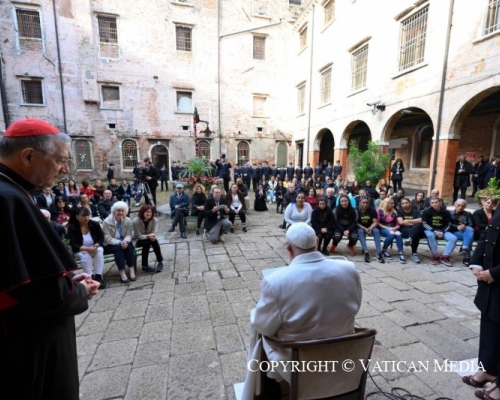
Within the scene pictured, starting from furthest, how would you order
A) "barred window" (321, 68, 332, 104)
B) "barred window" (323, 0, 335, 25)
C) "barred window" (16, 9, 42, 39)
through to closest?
"barred window" (16, 9, 42, 39) → "barred window" (321, 68, 332, 104) → "barred window" (323, 0, 335, 25)

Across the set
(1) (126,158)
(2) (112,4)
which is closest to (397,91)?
(1) (126,158)

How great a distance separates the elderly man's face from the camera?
1.12 metres

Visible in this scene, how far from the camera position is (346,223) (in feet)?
16.9

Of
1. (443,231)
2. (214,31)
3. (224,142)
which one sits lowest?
(443,231)

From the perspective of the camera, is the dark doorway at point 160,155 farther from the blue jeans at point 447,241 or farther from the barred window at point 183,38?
the blue jeans at point 447,241

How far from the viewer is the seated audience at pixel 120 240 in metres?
3.90

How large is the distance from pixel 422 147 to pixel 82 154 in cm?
1777

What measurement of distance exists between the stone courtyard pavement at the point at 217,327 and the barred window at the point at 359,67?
9195 millimetres

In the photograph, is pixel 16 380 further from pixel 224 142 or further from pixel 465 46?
pixel 224 142

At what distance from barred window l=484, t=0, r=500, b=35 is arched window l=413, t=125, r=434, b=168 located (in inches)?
227

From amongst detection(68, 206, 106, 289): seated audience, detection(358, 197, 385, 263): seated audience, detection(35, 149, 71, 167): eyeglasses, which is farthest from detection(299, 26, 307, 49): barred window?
detection(35, 149, 71, 167): eyeglasses

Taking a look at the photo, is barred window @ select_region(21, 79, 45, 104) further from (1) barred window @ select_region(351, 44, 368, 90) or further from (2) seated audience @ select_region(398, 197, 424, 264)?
(2) seated audience @ select_region(398, 197, 424, 264)

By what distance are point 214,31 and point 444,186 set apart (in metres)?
15.0

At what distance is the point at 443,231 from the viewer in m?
4.79
